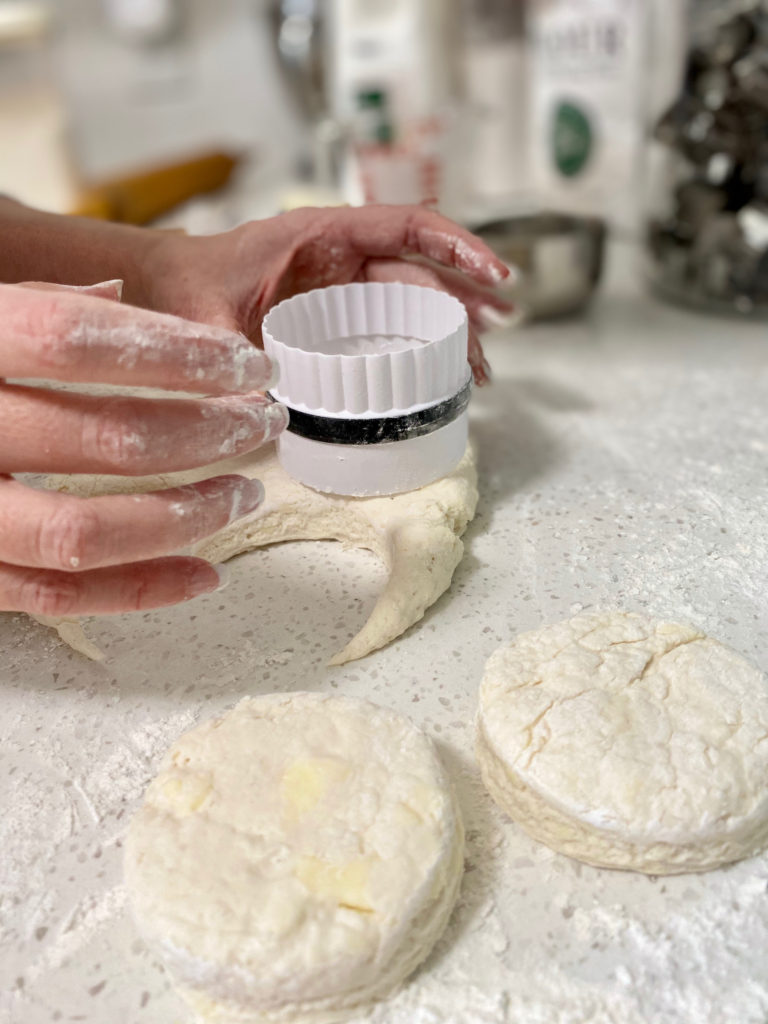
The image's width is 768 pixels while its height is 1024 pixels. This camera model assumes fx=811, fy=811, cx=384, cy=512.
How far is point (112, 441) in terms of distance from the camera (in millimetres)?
689

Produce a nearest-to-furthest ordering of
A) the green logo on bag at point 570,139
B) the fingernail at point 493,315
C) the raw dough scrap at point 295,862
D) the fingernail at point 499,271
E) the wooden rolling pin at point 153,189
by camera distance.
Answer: the raw dough scrap at point 295,862 < the fingernail at point 499,271 < the fingernail at point 493,315 < the green logo on bag at point 570,139 < the wooden rolling pin at point 153,189

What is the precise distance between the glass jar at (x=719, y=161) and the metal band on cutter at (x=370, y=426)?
927 mm

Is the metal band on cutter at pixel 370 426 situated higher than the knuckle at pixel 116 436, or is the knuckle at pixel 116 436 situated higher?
the knuckle at pixel 116 436

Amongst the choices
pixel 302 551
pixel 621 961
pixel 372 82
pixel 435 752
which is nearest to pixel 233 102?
pixel 372 82

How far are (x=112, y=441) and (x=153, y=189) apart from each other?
6.48 ft

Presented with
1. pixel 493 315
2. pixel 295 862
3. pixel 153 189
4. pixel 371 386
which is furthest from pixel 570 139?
pixel 295 862

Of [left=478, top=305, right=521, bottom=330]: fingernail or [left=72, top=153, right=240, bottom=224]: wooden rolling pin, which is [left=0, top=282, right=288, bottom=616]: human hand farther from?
[left=72, top=153, right=240, bottom=224]: wooden rolling pin

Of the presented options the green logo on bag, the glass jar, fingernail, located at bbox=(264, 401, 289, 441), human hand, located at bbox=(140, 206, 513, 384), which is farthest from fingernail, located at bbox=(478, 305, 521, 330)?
the green logo on bag

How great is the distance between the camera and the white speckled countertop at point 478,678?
572 mm

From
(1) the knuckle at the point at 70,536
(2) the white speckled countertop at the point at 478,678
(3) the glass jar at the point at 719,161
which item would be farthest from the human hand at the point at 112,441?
(3) the glass jar at the point at 719,161

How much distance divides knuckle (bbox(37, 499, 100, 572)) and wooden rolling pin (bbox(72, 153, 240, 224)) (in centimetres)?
173

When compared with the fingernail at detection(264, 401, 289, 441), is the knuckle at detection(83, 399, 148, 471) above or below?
above

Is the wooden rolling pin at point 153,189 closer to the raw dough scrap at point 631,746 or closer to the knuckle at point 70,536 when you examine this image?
the knuckle at point 70,536

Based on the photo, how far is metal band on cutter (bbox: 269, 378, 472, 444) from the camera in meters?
0.92
